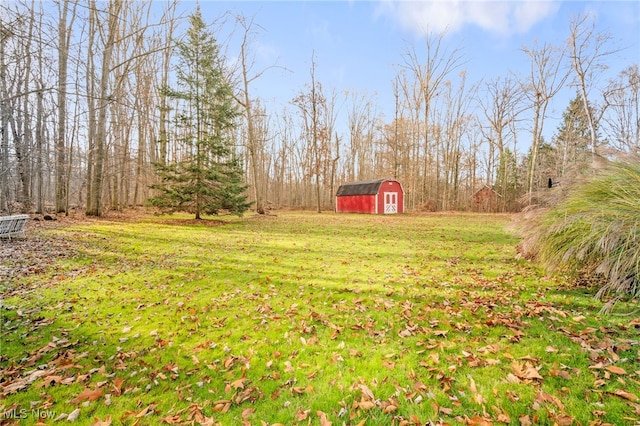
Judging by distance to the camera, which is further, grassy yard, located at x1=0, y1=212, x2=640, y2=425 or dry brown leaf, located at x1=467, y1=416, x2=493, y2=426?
grassy yard, located at x1=0, y1=212, x2=640, y2=425

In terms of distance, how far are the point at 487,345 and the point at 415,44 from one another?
93.7 ft

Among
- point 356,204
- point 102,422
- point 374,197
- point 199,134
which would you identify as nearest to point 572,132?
point 374,197

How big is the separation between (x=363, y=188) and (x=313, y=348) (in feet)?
71.2

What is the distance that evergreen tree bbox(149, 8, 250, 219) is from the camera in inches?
542

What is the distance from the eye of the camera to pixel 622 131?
20.9 metres

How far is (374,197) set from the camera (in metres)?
22.9

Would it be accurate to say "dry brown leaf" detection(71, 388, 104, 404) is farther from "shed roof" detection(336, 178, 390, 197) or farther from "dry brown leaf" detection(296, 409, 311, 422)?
"shed roof" detection(336, 178, 390, 197)

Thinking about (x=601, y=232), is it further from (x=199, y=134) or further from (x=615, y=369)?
(x=199, y=134)

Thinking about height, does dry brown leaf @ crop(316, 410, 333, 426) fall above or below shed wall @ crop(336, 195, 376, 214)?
below

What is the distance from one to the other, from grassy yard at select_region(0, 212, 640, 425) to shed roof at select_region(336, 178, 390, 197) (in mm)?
17295

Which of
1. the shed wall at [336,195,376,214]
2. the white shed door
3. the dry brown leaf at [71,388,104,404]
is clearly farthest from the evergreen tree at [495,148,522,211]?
the dry brown leaf at [71,388,104,404]

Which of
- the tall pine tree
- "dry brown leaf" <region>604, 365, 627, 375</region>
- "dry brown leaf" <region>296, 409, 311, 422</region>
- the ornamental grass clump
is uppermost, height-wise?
the tall pine tree

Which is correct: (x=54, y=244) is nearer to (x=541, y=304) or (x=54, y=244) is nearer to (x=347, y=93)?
(x=541, y=304)

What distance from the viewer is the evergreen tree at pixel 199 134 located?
13758 mm
